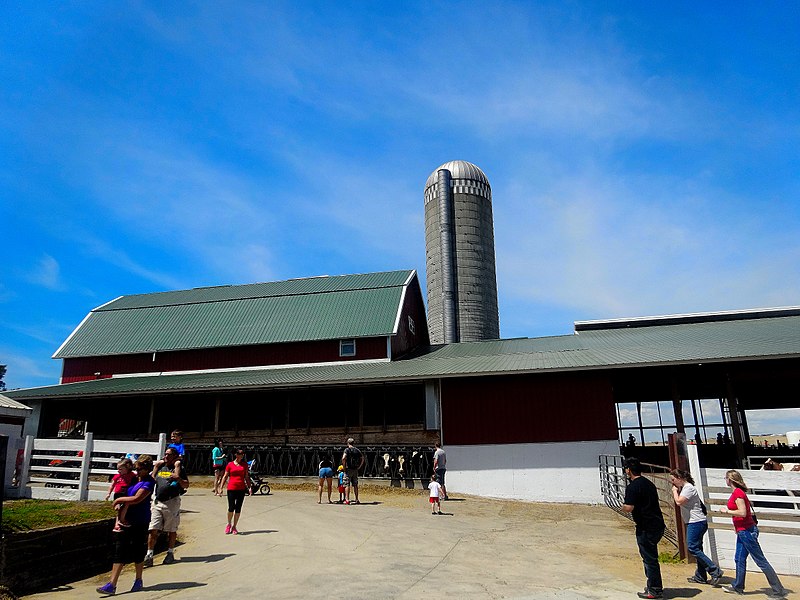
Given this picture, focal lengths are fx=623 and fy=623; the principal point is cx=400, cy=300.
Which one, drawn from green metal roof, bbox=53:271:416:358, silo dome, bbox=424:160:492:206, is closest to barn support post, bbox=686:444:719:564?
green metal roof, bbox=53:271:416:358

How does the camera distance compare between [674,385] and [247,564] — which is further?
[674,385]

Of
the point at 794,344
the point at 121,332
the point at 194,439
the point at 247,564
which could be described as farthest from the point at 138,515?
the point at 121,332

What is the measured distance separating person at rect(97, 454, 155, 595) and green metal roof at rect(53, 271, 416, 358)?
17714 mm

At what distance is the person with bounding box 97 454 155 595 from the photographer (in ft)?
27.5

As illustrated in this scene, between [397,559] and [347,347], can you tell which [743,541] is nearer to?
[397,559]

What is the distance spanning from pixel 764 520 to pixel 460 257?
91.2 ft

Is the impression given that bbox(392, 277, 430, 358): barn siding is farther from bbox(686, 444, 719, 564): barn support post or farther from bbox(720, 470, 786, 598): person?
bbox(720, 470, 786, 598): person

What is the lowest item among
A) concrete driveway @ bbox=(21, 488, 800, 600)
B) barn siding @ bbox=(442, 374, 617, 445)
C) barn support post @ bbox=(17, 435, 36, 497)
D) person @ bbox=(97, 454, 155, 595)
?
concrete driveway @ bbox=(21, 488, 800, 600)

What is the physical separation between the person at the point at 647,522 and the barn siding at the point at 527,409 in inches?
467

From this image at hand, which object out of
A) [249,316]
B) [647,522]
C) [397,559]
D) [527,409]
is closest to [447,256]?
[249,316]

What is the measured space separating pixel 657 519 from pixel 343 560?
4784 mm

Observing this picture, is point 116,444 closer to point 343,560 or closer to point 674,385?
point 343,560

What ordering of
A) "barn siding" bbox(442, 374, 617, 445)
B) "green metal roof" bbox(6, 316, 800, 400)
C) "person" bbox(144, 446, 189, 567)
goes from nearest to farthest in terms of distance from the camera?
"person" bbox(144, 446, 189, 567) < "green metal roof" bbox(6, 316, 800, 400) < "barn siding" bbox(442, 374, 617, 445)

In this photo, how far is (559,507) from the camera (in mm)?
18406
